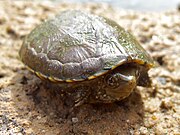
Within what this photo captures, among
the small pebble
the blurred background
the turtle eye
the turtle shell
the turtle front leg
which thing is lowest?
the small pebble

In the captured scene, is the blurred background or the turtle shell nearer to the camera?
the turtle shell

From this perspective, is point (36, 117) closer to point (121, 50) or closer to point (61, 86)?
point (61, 86)

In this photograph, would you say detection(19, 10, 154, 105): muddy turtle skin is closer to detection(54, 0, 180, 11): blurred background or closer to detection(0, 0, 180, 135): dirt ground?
detection(0, 0, 180, 135): dirt ground

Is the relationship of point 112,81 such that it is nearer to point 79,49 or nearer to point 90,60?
point 90,60

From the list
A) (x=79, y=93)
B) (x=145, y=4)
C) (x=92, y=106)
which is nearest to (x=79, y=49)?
(x=79, y=93)

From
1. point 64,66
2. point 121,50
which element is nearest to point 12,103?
point 64,66

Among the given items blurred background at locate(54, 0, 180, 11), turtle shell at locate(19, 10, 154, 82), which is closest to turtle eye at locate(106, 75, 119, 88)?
turtle shell at locate(19, 10, 154, 82)
